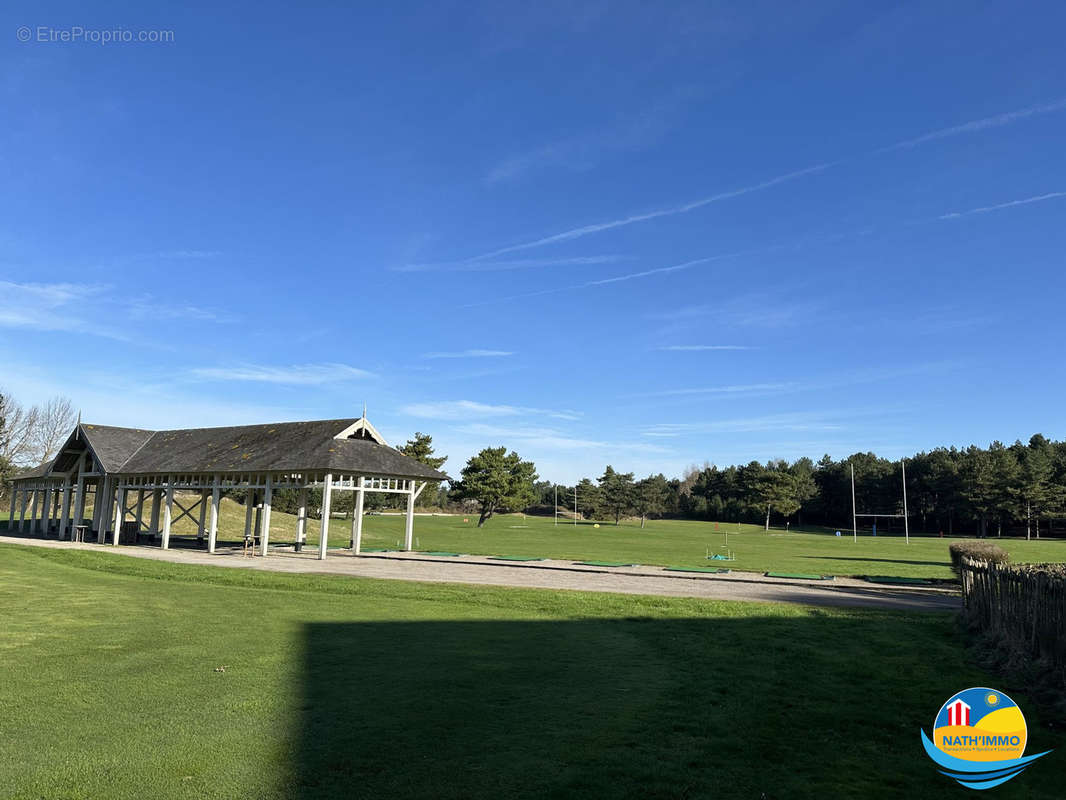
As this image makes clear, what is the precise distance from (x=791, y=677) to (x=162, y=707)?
800 centimetres

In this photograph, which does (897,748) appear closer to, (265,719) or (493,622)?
(265,719)

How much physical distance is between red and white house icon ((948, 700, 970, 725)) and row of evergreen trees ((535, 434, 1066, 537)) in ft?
292

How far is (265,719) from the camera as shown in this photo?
7.39m

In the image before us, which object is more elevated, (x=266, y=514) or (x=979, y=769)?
(x=266, y=514)

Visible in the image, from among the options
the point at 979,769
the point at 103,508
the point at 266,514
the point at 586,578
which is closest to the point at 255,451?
the point at 266,514

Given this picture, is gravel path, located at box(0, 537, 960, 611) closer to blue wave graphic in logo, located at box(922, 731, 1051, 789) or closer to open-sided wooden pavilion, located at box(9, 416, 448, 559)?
open-sided wooden pavilion, located at box(9, 416, 448, 559)

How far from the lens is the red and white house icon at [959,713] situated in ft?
22.8

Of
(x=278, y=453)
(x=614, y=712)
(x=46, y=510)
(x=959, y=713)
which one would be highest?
(x=278, y=453)

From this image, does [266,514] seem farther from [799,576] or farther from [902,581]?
[902,581]

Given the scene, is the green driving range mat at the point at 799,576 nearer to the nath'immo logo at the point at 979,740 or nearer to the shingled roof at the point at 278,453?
the shingled roof at the point at 278,453

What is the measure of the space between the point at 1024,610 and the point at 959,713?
5.23 m

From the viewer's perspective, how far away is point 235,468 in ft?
104

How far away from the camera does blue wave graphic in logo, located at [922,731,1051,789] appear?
6348 millimetres

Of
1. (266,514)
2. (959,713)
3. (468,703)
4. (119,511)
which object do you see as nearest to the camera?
(959,713)
